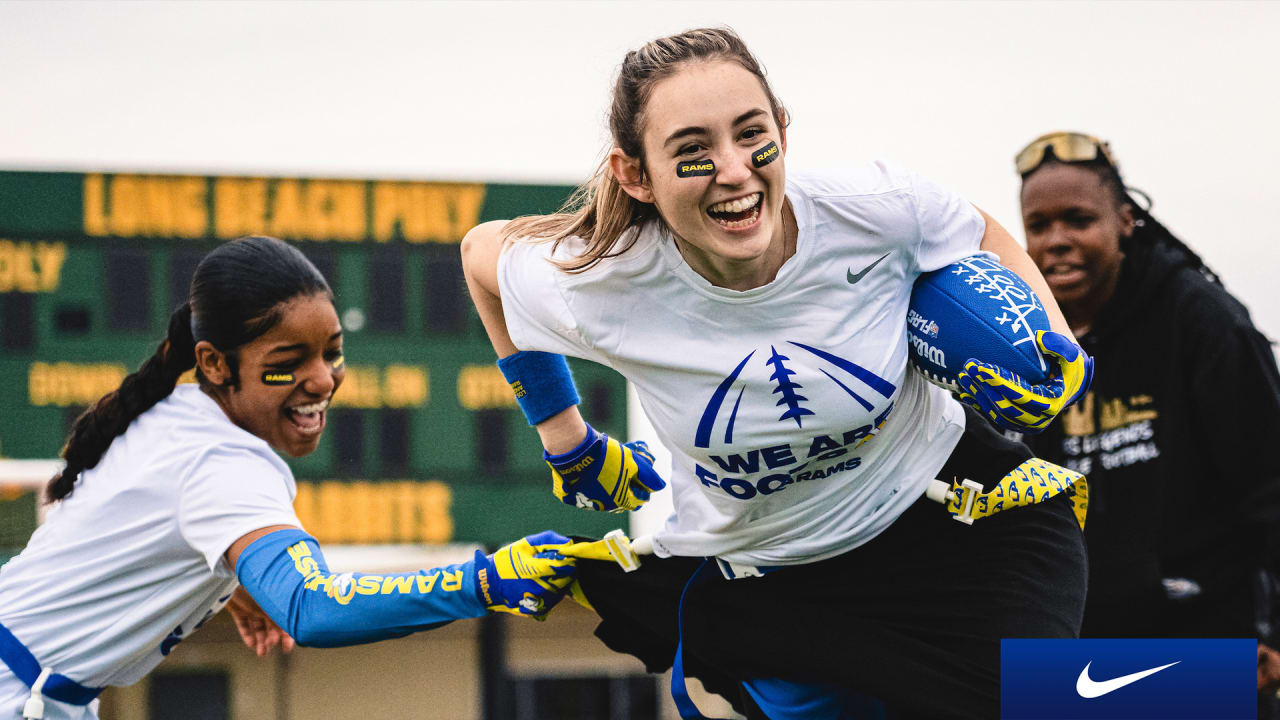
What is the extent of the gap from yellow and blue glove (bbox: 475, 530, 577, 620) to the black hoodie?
1.91 m

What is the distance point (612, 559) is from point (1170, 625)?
1.88m

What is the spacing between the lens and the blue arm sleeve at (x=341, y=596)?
3.34 meters

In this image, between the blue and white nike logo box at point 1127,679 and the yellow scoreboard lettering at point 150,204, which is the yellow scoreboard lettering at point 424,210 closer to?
the yellow scoreboard lettering at point 150,204

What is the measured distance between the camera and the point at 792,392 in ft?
10.1

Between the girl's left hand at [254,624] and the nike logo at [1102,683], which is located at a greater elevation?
the girl's left hand at [254,624]

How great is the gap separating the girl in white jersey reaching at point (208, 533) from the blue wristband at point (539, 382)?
1.33 feet

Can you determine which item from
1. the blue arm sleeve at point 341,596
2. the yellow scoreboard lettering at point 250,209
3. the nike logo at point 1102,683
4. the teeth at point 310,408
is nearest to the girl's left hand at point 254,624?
the teeth at point 310,408

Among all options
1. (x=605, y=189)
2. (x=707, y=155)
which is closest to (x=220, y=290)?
(x=605, y=189)

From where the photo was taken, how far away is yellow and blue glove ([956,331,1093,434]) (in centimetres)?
300

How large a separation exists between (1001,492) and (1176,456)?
1.45m

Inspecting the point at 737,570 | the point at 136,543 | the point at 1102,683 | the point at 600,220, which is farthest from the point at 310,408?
the point at 1102,683

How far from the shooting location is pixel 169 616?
12.0 ft

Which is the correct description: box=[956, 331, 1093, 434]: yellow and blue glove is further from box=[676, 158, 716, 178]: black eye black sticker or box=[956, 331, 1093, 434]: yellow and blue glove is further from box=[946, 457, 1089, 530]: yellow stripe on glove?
box=[676, 158, 716, 178]: black eye black sticker

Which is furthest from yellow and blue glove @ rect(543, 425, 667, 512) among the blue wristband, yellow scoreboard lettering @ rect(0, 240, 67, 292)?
yellow scoreboard lettering @ rect(0, 240, 67, 292)
